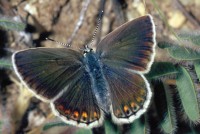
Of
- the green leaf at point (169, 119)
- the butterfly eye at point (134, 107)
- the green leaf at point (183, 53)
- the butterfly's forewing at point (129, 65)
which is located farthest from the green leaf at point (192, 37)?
the butterfly eye at point (134, 107)

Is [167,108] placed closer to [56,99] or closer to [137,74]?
[137,74]

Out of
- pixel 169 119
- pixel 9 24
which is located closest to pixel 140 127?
pixel 169 119

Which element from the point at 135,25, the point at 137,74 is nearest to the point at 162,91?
the point at 137,74

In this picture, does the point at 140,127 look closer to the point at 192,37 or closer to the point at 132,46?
the point at 132,46

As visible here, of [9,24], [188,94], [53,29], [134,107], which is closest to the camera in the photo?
[134,107]

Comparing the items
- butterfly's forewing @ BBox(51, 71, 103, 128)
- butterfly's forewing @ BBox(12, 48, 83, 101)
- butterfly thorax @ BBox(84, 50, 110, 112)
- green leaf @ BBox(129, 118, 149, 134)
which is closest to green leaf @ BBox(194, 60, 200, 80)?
green leaf @ BBox(129, 118, 149, 134)

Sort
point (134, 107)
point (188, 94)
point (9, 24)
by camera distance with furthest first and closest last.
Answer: point (9, 24)
point (188, 94)
point (134, 107)
